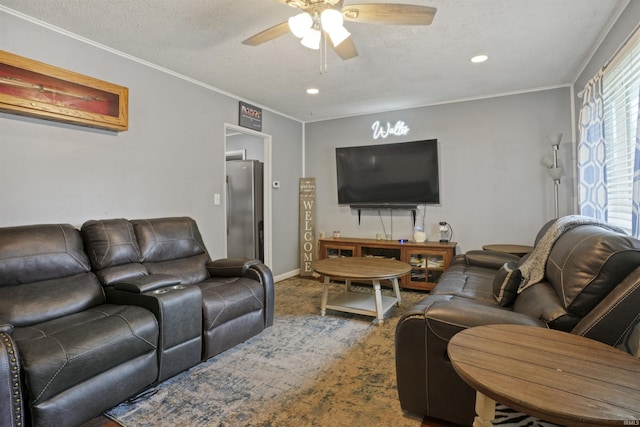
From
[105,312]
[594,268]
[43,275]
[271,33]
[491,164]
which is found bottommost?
[105,312]

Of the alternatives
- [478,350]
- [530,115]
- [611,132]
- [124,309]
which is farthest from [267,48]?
[530,115]

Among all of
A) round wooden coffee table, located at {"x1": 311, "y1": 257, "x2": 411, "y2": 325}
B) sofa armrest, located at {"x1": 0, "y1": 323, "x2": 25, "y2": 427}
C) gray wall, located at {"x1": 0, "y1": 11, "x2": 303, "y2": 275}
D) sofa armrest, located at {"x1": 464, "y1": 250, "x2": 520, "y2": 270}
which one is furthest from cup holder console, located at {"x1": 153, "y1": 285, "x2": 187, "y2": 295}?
sofa armrest, located at {"x1": 464, "y1": 250, "x2": 520, "y2": 270}

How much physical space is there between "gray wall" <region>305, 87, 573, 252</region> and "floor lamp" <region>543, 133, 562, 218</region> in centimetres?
9

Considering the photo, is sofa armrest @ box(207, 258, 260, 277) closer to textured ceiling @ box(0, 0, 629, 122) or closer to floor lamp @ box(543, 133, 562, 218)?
textured ceiling @ box(0, 0, 629, 122)

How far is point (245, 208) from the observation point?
487 centimetres

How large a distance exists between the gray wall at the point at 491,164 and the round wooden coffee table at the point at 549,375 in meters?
3.08

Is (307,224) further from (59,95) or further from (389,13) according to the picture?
(389,13)

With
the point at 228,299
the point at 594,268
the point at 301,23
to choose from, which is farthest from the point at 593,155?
the point at 228,299

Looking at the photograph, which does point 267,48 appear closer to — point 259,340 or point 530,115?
point 259,340

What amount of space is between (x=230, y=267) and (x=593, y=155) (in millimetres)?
3347

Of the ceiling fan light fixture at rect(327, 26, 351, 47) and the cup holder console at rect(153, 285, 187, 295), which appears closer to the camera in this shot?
the ceiling fan light fixture at rect(327, 26, 351, 47)

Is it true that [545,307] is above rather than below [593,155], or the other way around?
below

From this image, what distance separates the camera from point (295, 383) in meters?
2.10

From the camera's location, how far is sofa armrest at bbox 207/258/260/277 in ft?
9.54
